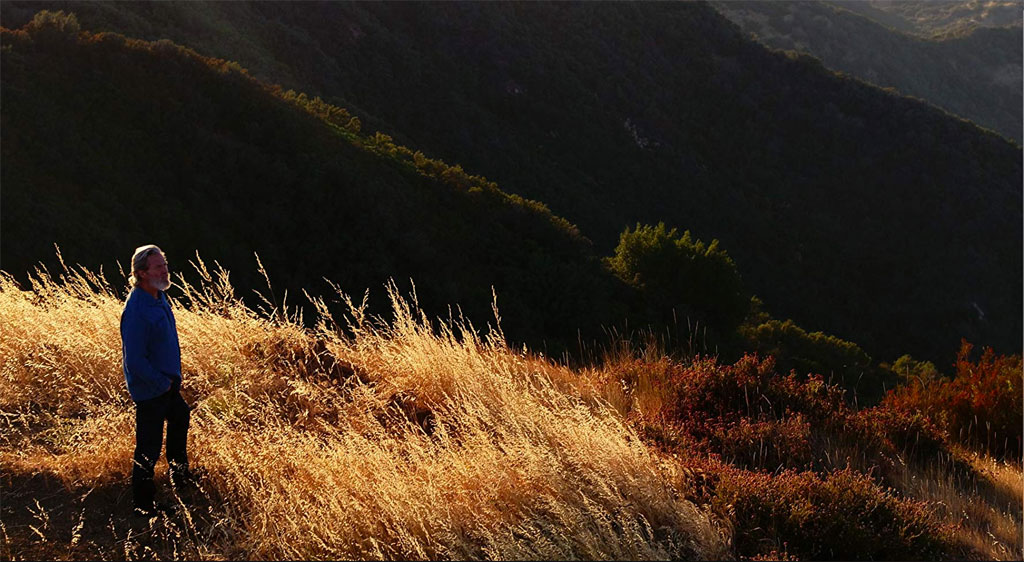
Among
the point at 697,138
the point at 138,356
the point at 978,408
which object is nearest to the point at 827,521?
the point at 978,408

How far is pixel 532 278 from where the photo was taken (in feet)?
76.8

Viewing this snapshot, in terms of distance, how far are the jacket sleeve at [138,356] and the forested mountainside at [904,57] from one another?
4723 inches

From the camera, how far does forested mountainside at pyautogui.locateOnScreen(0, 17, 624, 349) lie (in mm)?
19719

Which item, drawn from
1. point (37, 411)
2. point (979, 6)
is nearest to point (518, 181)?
point (37, 411)

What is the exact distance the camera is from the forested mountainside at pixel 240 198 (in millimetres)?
19719

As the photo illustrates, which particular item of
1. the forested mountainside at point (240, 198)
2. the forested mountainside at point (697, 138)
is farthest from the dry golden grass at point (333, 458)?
the forested mountainside at point (697, 138)

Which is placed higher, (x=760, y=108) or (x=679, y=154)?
(x=760, y=108)

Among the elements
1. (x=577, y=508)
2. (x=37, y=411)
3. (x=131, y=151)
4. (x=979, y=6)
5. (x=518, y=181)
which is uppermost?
(x=979, y=6)

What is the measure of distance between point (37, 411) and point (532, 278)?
61.4 feet

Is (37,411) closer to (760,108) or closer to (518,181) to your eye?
(518,181)

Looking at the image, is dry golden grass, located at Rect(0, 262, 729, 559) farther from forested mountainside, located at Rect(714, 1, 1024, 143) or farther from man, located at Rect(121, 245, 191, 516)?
forested mountainside, located at Rect(714, 1, 1024, 143)

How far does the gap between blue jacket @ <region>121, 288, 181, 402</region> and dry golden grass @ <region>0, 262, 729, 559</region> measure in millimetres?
528

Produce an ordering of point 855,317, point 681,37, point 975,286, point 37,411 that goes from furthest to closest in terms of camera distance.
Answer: point 681,37
point 975,286
point 855,317
point 37,411

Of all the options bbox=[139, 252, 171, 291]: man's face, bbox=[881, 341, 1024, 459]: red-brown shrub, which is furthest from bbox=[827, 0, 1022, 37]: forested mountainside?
bbox=[139, 252, 171, 291]: man's face
